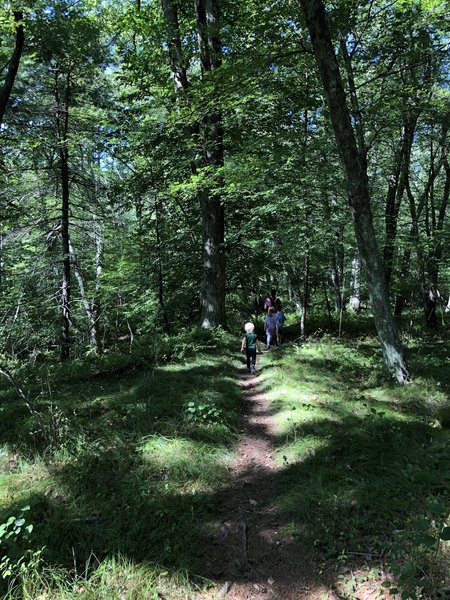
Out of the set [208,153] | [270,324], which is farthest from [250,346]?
[208,153]

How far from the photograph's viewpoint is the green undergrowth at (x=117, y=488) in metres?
3.30

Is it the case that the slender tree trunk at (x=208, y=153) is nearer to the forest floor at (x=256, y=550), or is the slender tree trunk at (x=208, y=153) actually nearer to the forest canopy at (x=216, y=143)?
the forest canopy at (x=216, y=143)

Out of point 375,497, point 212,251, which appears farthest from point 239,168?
point 375,497

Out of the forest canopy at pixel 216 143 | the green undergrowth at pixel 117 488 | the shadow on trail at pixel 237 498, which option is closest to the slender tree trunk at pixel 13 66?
the forest canopy at pixel 216 143

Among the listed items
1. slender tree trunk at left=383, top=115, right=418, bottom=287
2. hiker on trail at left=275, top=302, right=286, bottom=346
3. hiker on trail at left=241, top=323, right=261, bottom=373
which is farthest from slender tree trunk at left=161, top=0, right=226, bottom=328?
slender tree trunk at left=383, top=115, right=418, bottom=287

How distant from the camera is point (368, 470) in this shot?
4.66m

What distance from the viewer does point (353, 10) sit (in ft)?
29.6

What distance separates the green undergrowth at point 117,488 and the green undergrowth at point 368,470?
3.12 ft

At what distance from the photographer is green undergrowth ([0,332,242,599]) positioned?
3.30 m

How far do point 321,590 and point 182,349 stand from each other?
760 cm

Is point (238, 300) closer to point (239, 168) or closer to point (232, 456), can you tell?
point (239, 168)

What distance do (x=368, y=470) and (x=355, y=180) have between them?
519 cm

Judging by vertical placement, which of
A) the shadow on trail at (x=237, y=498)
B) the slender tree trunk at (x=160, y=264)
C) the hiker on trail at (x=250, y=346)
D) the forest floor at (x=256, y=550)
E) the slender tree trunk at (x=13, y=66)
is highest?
the slender tree trunk at (x=13, y=66)

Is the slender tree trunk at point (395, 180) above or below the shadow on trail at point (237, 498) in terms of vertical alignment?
above
